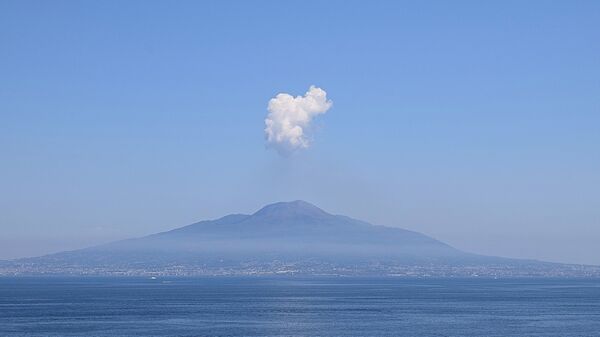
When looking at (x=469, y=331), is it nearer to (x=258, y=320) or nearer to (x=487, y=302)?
(x=258, y=320)

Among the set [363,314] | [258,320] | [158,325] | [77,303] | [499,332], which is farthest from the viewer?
[77,303]

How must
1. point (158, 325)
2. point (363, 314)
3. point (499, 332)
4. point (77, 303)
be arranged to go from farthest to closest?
point (77, 303) < point (363, 314) < point (158, 325) < point (499, 332)

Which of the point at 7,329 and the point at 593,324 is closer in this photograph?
the point at 7,329

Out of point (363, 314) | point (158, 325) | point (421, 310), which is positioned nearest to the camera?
point (158, 325)

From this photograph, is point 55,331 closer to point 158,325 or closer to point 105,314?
point 158,325

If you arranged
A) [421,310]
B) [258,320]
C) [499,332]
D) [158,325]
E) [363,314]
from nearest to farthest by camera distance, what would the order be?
[499,332] < [158,325] < [258,320] < [363,314] < [421,310]

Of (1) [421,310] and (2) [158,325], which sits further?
(1) [421,310]

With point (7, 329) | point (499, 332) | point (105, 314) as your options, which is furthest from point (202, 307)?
point (499, 332)

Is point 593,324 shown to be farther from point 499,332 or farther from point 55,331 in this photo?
point 55,331
